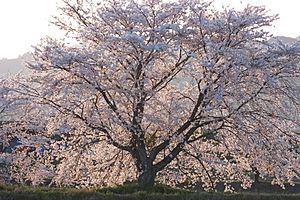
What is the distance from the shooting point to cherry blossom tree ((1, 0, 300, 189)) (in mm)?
16703

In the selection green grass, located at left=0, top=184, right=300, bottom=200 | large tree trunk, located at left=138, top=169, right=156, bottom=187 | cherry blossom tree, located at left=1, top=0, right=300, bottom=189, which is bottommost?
green grass, located at left=0, top=184, right=300, bottom=200

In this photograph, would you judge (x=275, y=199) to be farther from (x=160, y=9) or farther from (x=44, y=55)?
(x=44, y=55)

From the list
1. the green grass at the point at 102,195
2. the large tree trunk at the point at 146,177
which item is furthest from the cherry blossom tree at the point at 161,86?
the green grass at the point at 102,195

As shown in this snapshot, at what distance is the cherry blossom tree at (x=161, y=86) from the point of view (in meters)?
16.7

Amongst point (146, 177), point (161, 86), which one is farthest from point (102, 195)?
point (161, 86)

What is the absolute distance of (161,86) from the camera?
18.7 meters

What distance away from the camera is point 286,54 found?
17.3 meters

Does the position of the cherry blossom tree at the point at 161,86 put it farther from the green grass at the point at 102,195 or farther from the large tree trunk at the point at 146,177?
the green grass at the point at 102,195

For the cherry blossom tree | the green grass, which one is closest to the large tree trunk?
the cherry blossom tree

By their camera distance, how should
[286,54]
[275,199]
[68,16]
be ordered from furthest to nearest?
[68,16]
[286,54]
[275,199]

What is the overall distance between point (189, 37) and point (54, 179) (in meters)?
6.59

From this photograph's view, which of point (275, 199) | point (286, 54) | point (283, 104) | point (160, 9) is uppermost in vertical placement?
point (160, 9)

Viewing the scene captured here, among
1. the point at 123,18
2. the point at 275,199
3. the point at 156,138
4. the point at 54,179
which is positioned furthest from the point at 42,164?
the point at 275,199

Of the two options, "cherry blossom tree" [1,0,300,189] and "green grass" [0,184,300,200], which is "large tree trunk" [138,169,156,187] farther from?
"green grass" [0,184,300,200]
